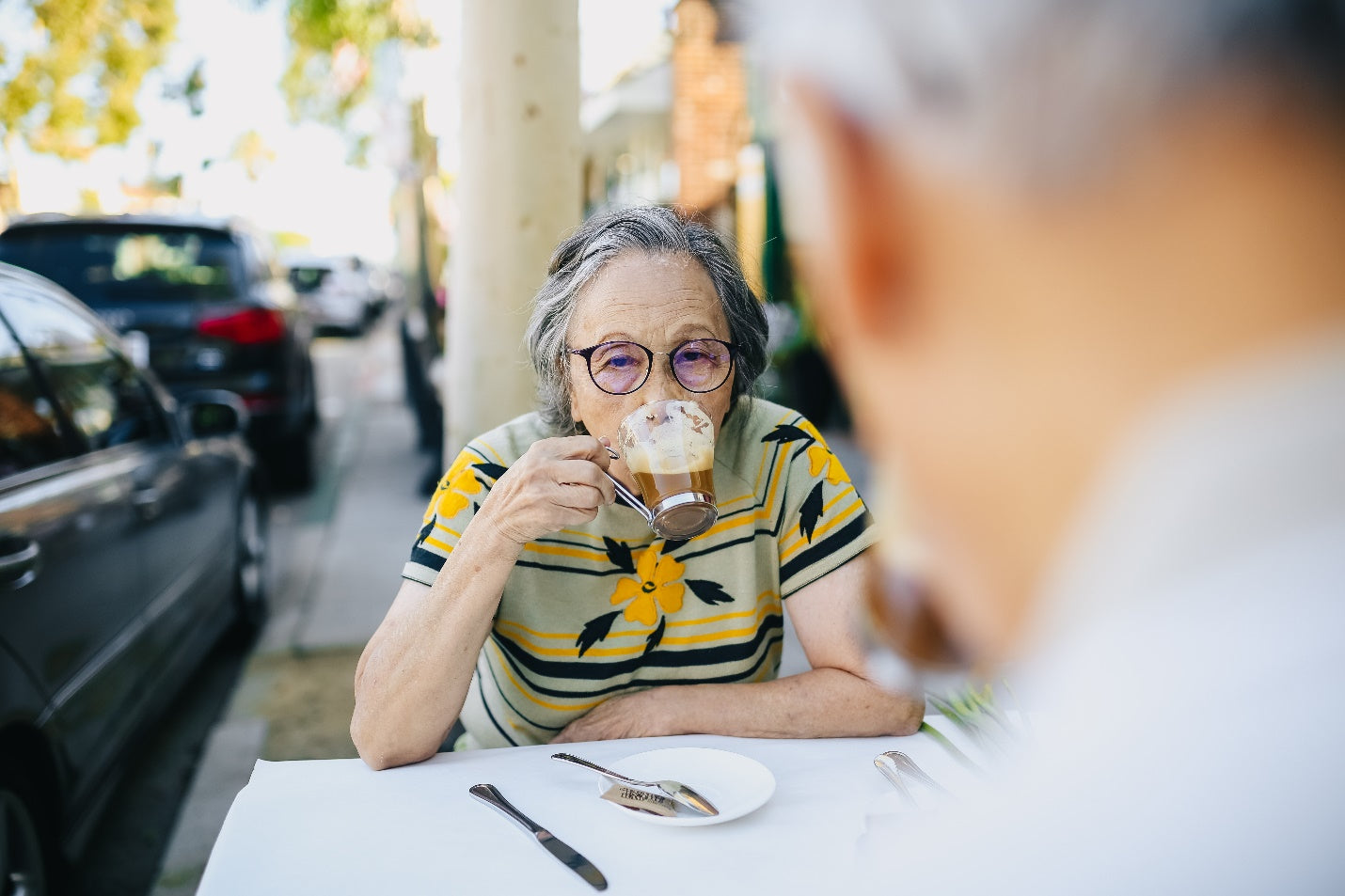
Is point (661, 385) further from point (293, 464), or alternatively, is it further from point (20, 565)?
point (293, 464)

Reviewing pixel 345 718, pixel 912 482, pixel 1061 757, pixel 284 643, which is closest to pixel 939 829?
pixel 1061 757

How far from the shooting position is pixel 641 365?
1.68 metres

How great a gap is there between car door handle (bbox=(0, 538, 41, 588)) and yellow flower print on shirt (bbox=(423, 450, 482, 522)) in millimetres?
1083

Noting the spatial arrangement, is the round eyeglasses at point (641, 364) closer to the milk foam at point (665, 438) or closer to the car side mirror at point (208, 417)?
the milk foam at point (665, 438)

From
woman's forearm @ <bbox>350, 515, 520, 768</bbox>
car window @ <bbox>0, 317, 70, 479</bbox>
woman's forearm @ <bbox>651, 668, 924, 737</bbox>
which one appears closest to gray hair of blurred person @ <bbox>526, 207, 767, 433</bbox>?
woman's forearm @ <bbox>350, 515, 520, 768</bbox>

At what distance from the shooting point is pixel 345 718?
3865 millimetres

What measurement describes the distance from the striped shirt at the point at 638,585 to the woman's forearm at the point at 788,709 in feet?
0.44

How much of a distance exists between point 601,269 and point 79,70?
1707 cm

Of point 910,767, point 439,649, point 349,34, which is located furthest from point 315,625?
point 349,34

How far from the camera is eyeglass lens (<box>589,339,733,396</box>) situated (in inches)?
66.2

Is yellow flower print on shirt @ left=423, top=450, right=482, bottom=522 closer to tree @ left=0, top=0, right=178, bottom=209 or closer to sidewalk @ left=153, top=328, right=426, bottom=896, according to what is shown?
sidewalk @ left=153, top=328, right=426, bottom=896

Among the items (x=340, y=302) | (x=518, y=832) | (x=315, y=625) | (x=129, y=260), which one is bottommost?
(x=315, y=625)

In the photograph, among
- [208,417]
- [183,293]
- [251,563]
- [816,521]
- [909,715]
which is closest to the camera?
[909,715]

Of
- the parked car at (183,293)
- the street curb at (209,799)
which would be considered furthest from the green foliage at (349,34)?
the street curb at (209,799)
